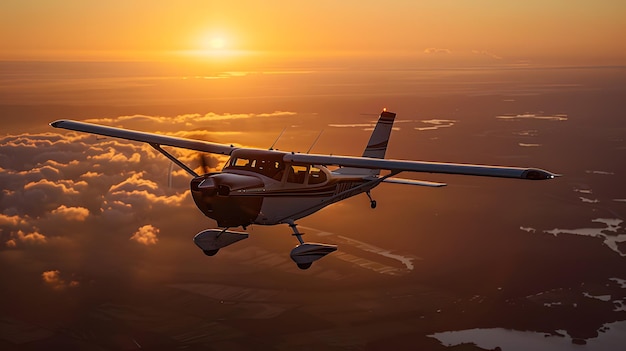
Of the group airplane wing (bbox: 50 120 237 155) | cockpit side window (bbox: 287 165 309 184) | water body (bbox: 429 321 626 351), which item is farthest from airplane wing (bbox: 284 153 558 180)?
water body (bbox: 429 321 626 351)

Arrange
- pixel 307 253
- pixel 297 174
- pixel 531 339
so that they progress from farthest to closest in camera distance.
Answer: pixel 531 339
pixel 297 174
pixel 307 253

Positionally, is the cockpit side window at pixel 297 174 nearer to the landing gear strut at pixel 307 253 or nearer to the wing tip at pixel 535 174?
the landing gear strut at pixel 307 253

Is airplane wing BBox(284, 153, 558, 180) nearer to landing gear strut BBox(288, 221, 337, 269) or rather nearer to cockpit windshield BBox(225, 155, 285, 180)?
cockpit windshield BBox(225, 155, 285, 180)

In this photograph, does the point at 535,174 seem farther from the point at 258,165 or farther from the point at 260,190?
the point at 258,165

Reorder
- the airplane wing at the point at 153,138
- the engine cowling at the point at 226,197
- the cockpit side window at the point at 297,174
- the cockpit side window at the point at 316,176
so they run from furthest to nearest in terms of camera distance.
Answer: the airplane wing at the point at 153,138 → the cockpit side window at the point at 316,176 → the cockpit side window at the point at 297,174 → the engine cowling at the point at 226,197

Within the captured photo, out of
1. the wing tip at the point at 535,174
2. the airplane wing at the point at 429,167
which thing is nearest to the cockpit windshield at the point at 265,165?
the airplane wing at the point at 429,167

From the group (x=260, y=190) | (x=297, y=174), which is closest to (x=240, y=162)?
(x=260, y=190)
